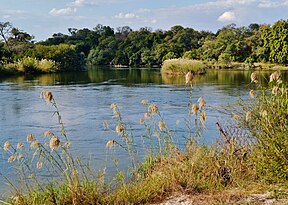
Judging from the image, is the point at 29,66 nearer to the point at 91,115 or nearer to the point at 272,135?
the point at 91,115

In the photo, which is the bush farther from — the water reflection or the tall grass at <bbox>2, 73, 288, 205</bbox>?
the tall grass at <bbox>2, 73, 288, 205</bbox>

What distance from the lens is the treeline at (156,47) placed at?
123 feet

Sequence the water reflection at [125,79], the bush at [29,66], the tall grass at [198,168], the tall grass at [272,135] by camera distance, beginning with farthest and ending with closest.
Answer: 1. the bush at [29,66]
2. the water reflection at [125,79]
3. the tall grass at [272,135]
4. the tall grass at [198,168]

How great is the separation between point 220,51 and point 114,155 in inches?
1623

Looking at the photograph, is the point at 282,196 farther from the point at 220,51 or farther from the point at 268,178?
the point at 220,51

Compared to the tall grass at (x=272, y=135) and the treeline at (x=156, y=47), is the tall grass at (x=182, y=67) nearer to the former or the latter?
the treeline at (x=156, y=47)

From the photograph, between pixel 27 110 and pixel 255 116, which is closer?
pixel 255 116

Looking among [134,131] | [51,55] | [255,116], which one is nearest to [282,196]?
[255,116]

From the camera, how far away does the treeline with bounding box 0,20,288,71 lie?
3747cm

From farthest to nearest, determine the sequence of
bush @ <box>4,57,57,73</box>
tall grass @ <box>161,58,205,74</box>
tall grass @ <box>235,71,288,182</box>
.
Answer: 1. bush @ <box>4,57,57,73</box>
2. tall grass @ <box>161,58,205,74</box>
3. tall grass @ <box>235,71,288,182</box>

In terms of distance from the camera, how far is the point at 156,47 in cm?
5350

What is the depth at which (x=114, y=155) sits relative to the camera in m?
6.40

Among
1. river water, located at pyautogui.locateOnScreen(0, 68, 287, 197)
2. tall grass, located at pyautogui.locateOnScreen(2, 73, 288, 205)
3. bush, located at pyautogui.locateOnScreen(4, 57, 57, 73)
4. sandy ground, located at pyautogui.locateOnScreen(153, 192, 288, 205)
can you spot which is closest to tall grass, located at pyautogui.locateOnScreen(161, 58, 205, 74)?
bush, located at pyautogui.locateOnScreen(4, 57, 57, 73)

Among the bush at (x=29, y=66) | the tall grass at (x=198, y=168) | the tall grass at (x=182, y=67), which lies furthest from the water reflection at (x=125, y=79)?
the tall grass at (x=198, y=168)
